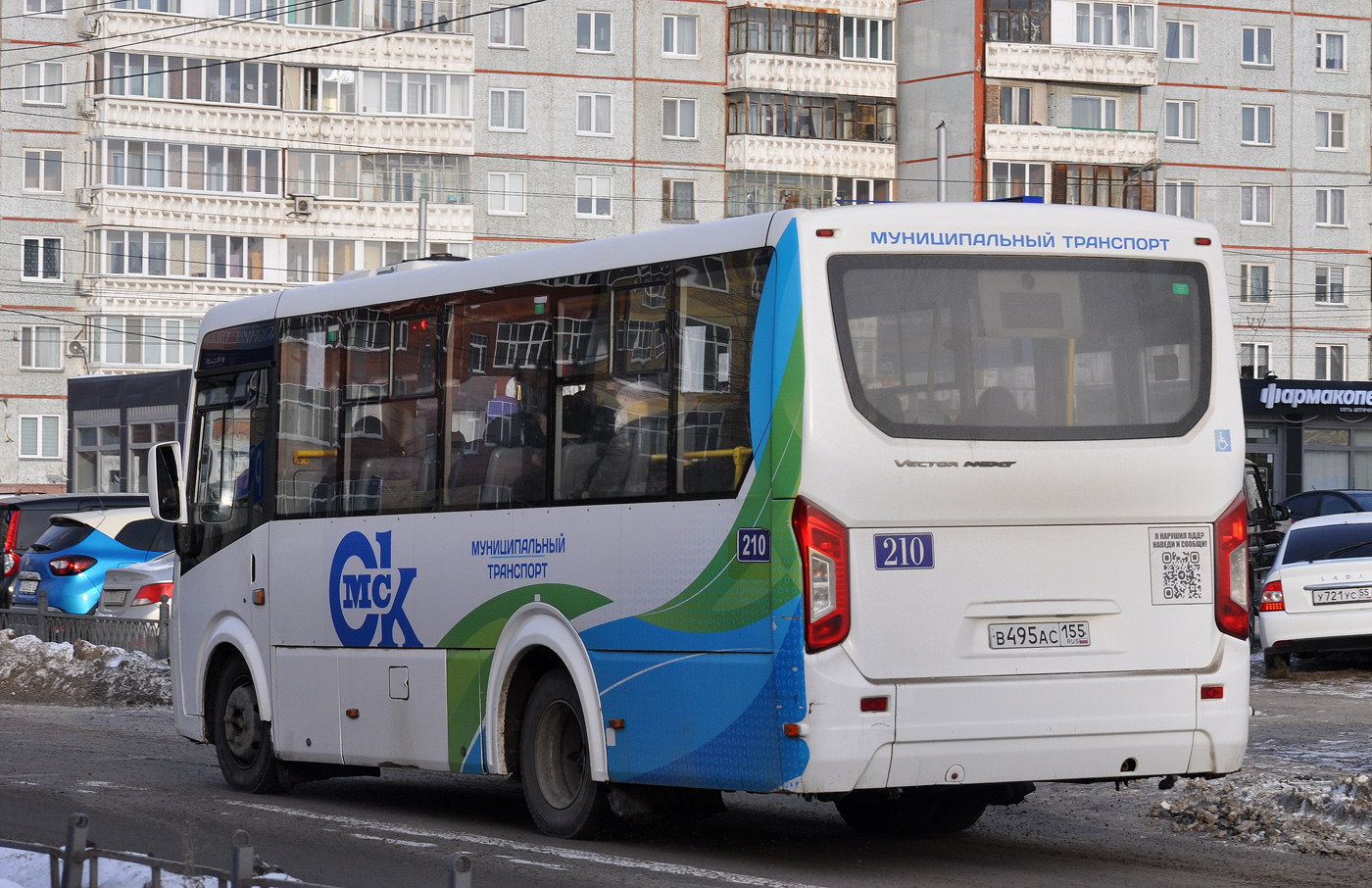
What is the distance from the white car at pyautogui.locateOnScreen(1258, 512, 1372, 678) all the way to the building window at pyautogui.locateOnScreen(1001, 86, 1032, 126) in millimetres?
50962

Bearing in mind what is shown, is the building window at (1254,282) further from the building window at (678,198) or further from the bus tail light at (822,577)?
the bus tail light at (822,577)

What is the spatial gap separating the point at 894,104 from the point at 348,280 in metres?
62.5

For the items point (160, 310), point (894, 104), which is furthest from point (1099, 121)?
point (160, 310)

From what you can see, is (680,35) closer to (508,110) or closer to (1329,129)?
(508,110)

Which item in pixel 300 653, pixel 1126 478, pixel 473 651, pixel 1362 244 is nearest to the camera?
pixel 1126 478

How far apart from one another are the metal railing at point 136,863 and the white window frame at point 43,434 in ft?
229

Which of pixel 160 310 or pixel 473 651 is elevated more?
pixel 160 310

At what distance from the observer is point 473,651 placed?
1077 centimetres

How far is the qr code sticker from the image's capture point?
9062mm

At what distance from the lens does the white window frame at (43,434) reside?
73.8 meters

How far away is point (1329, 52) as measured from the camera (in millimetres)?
78688

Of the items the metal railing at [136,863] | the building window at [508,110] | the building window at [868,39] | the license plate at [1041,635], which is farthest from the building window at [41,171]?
the metal railing at [136,863]

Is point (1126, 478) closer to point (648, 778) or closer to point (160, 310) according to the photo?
point (648, 778)

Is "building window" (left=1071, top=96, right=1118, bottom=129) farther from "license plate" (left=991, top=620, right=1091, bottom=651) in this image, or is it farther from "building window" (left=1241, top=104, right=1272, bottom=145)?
"license plate" (left=991, top=620, right=1091, bottom=651)
